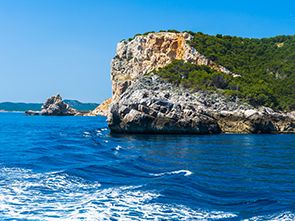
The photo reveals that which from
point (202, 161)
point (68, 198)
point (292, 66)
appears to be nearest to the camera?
point (68, 198)

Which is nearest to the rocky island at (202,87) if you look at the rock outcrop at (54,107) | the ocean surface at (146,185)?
the ocean surface at (146,185)

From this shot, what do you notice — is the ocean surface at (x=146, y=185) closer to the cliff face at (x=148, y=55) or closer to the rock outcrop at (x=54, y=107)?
the cliff face at (x=148, y=55)

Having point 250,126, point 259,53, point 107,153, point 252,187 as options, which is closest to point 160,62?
point 259,53

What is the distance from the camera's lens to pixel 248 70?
326 feet

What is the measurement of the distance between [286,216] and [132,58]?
110 m

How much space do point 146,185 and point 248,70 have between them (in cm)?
7966

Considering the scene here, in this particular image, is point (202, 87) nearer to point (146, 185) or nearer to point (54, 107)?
point (146, 185)

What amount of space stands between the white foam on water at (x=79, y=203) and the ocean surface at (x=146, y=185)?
1.8 inches

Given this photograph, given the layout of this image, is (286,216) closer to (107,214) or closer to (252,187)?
(252,187)

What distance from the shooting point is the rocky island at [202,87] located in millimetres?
64812

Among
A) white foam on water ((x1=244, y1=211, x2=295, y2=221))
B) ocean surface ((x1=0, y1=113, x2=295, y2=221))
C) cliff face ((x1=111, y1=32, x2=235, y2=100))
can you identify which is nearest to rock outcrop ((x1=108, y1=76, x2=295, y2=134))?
ocean surface ((x1=0, y1=113, x2=295, y2=221))

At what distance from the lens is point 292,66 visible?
100 meters

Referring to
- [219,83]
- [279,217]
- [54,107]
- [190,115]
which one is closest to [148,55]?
[219,83]

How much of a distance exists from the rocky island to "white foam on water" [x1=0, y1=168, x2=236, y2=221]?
3891cm
